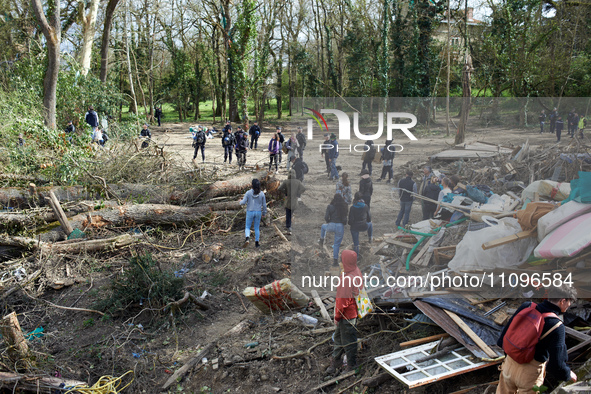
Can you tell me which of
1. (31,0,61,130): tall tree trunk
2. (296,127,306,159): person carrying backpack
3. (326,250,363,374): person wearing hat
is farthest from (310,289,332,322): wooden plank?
(31,0,61,130): tall tree trunk

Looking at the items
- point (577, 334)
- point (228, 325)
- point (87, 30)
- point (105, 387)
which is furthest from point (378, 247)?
point (87, 30)

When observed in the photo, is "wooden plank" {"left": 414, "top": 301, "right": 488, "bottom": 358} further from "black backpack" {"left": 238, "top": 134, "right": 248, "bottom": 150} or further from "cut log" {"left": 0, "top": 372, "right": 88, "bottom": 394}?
"black backpack" {"left": 238, "top": 134, "right": 248, "bottom": 150}

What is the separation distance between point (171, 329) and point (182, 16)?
108ft

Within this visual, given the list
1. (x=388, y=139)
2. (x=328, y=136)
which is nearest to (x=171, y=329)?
(x=328, y=136)

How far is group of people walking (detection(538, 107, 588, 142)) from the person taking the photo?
6.49m

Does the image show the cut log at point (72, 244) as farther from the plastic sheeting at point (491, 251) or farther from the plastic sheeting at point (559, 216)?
the plastic sheeting at point (559, 216)

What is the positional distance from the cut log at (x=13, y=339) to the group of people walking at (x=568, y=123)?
327 inches

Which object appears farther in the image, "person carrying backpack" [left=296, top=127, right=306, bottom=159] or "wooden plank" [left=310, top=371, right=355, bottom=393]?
"person carrying backpack" [left=296, top=127, right=306, bottom=159]

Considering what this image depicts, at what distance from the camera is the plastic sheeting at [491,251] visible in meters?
5.52

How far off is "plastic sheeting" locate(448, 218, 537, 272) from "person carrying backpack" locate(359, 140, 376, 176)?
1849mm

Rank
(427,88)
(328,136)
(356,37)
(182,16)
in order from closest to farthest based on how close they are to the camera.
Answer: (328,136)
(427,88)
(356,37)
(182,16)

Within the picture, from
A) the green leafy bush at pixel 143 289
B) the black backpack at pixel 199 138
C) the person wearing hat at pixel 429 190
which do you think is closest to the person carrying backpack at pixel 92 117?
the black backpack at pixel 199 138

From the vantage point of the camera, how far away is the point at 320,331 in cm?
588

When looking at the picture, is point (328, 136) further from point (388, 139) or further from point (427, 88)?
point (427, 88)
